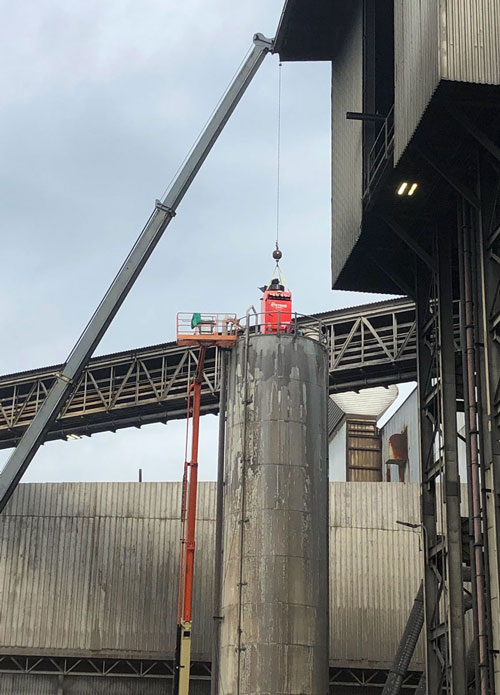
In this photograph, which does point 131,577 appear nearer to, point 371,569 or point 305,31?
point 371,569

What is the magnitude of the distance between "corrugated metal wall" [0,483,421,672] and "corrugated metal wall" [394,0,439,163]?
20839 mm

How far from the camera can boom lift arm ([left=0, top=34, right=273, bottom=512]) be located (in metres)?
39.3

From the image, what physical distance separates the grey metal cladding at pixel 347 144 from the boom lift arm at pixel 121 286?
908 centimetres

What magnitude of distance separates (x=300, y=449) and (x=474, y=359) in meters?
7.98

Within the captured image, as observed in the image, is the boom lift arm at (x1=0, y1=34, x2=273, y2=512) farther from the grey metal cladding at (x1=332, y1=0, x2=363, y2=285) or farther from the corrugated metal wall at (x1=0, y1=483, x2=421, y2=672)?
the grey metal cladding at (x1=332, y1=0, x2=363, y2=285)

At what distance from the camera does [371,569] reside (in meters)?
43.5

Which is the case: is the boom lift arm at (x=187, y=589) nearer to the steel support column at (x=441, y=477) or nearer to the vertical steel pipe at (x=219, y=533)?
the vertical steel pipe at (x=219, y=533)

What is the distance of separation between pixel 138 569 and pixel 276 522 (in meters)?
13.0

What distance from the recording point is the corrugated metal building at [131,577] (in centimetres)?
4278

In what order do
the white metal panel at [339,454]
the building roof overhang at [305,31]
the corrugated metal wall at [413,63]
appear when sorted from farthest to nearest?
the white metal panel at [339,454] < the building roof overhang at [305,31] < the corrugated metal wall at [413,63]

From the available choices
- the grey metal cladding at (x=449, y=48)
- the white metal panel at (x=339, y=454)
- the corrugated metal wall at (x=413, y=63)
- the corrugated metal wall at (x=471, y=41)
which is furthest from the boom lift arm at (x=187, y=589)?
the white metal panel at (x=339, y=454)

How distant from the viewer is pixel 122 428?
151 ft

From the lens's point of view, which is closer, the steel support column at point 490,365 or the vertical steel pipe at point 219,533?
the steel support column at point 490,365

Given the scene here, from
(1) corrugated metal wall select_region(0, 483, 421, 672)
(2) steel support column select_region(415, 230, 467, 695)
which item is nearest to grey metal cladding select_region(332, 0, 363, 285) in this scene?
(2) steel support column select_region(415, 230, 467, 695)
